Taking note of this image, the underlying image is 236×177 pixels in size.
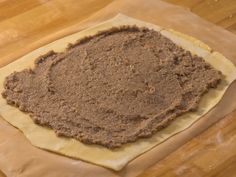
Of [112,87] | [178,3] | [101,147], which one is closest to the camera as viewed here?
[101,147]

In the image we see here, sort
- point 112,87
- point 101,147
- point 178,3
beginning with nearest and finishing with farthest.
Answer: point 101,147 < point 112,87 < point 178,3

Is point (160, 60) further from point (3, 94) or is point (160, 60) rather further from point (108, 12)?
point (3, 94)

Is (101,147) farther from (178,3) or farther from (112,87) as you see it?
(178,3)

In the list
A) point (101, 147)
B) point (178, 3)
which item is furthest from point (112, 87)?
point (178, 3)

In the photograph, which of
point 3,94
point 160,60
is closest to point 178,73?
point 160,60

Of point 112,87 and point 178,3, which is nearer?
point 112,87
